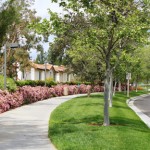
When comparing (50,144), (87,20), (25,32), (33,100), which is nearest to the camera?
(50,144)

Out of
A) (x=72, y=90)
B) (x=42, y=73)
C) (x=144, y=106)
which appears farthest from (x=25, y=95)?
(x=42, y=73)

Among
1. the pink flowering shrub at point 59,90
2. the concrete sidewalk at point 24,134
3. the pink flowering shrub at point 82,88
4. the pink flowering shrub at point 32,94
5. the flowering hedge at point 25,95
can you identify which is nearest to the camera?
the concrete sidewalk at point 24,134

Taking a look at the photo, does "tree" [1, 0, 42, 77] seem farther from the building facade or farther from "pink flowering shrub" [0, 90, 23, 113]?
the building facade

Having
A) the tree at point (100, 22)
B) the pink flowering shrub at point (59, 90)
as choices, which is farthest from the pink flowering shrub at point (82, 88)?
the tree at point (100, 22)

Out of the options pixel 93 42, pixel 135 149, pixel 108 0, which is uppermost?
pixel 108 0

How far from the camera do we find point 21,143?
11578 millimetres

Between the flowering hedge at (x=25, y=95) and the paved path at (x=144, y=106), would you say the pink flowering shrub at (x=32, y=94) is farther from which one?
the paved path at (x=144, y=106)

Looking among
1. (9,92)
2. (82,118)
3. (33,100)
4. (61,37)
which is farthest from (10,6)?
(33,100)

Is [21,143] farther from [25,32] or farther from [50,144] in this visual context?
[25,32]

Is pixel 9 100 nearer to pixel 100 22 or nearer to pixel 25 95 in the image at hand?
pixel 25 95

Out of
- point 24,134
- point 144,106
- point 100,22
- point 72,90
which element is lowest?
point 144,106

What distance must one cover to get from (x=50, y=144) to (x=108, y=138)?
71.5 inches

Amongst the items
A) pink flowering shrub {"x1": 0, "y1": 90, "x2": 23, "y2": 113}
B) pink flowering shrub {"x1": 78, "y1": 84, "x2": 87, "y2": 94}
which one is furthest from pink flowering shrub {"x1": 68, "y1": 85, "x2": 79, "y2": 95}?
pink flowering shrub {"x1": 0, "y1": 90, "x2": 23, "y2": 113}

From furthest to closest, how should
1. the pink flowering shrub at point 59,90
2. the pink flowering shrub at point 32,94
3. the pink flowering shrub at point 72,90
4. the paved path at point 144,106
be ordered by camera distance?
the pink flowering shrub at point 72,90 < the pink flowering shrub at point 59,90 < the pink flowering shrub at point 32,94 < the paved path at point 144,106
